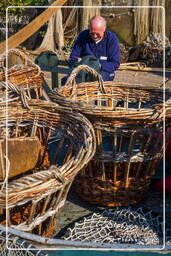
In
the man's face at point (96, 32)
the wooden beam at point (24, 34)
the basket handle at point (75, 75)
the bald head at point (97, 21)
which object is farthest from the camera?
the wooden beam at point (24, 34)

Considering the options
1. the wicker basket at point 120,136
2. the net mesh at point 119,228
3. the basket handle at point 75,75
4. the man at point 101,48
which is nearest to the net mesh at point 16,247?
the net mesh at point 119,228

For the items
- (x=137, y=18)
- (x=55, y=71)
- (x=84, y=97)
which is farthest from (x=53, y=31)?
(x=84, y=97)

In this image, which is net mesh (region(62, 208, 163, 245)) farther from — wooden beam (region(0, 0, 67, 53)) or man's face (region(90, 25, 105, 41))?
wooden beam (region(0, 0, 67, 53))

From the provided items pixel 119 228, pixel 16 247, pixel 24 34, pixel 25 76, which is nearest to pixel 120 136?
pixel 119 228

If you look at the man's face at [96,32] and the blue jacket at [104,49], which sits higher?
the man's face at [96,32]

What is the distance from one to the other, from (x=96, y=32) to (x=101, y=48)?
0.71 ft

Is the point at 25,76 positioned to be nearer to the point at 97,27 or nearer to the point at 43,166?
the point at 43,166

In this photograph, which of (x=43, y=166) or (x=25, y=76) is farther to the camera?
(x=25, y=76)

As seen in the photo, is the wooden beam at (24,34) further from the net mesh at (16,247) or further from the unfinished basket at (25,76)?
the net mesh at (16,247)

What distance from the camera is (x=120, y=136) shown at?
3.39 m

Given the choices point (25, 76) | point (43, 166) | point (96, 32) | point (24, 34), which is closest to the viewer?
point (43, 166)

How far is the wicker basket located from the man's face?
4.75 ft

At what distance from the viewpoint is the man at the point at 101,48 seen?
515 centimetres

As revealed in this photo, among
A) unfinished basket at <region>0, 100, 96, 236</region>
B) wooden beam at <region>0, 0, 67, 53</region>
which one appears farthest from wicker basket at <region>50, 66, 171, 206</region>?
wooden beam at <region>0, 0, 67, 53</region>
